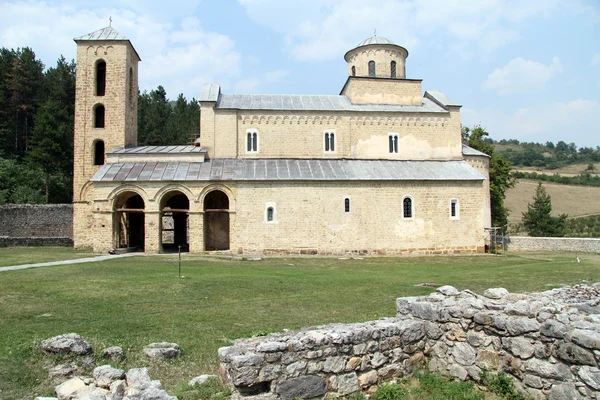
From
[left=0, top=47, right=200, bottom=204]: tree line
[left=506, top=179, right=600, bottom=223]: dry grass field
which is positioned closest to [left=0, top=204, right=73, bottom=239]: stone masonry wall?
[left=0, top=47, right=200, bottom=204]: tree line

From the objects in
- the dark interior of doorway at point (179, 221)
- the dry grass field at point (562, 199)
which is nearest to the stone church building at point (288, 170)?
the dark interior of doorway at point (179, 221)

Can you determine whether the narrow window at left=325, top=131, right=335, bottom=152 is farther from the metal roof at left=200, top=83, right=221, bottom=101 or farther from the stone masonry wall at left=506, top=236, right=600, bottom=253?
the stone masonry wall at left=506, top=236, right=600, bottom=253

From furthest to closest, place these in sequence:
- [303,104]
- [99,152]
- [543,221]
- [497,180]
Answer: [543,221], [497,180], [303,104], [99,152]

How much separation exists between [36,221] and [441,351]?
31913mm

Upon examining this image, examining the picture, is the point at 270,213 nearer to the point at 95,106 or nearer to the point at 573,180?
the point at 95,106

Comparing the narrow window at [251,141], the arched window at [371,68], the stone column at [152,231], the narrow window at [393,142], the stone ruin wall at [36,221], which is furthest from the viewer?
the arched window at [371,68]

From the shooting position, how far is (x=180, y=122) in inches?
2110

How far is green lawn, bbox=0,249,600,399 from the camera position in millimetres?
6832

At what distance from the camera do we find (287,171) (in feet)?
81.6

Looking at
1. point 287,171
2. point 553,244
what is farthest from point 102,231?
point 553,244

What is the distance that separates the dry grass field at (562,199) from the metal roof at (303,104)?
117ft

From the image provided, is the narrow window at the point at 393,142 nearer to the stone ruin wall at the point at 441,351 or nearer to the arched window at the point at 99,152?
the arched window at the point at 99,152

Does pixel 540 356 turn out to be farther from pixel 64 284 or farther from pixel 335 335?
pixel 64 284

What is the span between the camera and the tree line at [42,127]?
121 feet
